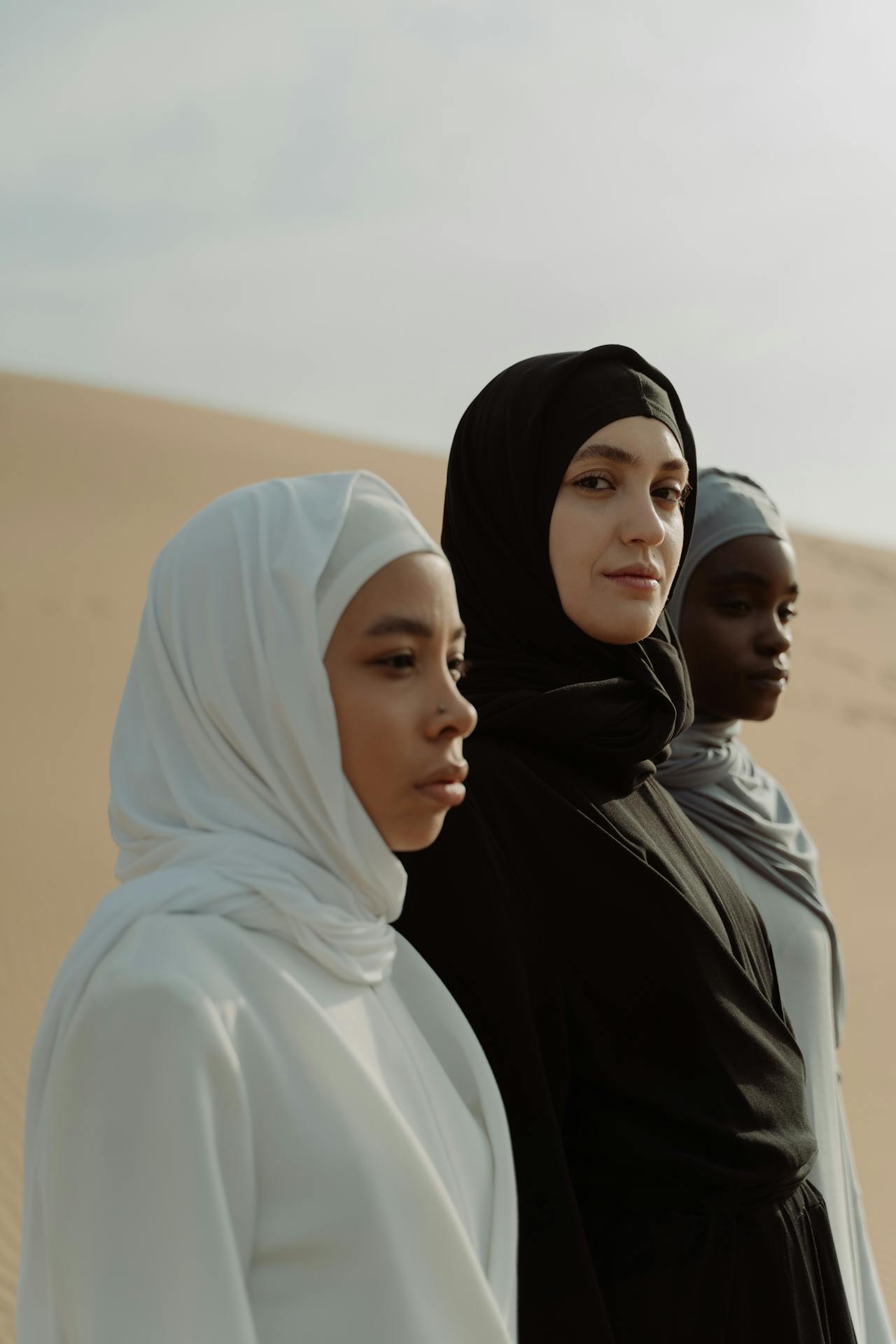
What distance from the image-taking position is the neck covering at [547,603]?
2.72m

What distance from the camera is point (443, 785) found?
79.8 inches

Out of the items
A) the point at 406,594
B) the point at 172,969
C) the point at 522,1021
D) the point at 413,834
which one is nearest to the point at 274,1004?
the point at 172,969

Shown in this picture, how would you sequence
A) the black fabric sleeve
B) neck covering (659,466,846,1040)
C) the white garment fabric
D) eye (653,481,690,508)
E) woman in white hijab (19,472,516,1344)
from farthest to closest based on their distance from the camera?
neck covering (659,466,846,1040) < the white garment fabric < eye (653,481,690,508) < the black fabric sleeve < woman in white hijab (19,472,516,1344)

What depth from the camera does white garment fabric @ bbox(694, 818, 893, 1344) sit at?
304 cm

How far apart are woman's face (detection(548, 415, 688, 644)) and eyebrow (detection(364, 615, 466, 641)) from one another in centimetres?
79

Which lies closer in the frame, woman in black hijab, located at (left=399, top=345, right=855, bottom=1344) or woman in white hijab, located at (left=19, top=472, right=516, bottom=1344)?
woman in white hijab, located at (left=19, top=472, right=516, bottom=1344)

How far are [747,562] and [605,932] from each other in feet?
4.77

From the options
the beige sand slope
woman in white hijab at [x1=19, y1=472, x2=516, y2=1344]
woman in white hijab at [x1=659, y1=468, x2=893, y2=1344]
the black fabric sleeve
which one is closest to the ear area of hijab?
woman in white hijab at [x1=19, y1=472, x2=516, y2=1344]

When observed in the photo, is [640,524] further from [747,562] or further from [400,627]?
[747,562]

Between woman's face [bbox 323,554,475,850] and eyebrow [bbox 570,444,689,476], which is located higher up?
eyebrow [bbox 570,444,689,476]

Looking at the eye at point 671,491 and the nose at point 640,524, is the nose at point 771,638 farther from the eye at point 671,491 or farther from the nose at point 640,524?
the nose at point 640,524

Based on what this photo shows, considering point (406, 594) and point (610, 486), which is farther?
point (610, 486)

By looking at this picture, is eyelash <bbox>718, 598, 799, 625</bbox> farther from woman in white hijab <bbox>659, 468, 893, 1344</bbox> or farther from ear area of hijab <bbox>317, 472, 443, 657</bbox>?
ear area of hijab <bbox>317, 472, 443, 657</bbox>

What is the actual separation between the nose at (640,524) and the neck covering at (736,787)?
41.2 inches
